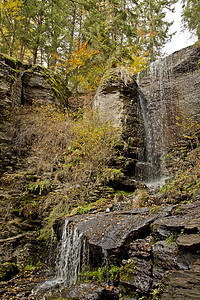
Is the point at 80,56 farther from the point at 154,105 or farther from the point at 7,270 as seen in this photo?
the point at 7,270

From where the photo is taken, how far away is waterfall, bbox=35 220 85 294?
3896 mm

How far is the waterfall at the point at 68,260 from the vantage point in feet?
12.8

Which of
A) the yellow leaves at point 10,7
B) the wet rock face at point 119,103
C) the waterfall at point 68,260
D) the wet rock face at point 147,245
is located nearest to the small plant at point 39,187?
the waterfall at point 68,260

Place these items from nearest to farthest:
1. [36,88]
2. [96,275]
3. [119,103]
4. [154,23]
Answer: [96,275], [119,103], [36,88], [154,23]

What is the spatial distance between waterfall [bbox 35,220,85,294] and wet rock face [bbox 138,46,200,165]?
6882mm

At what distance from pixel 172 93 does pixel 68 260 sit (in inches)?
386

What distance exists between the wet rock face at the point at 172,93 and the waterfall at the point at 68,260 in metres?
6.88

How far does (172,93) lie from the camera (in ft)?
34.2

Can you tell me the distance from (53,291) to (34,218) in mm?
2574

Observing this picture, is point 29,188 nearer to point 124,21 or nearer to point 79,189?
point 79,189

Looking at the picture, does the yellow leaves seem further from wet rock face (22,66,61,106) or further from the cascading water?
the cascading water

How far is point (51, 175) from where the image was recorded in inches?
275

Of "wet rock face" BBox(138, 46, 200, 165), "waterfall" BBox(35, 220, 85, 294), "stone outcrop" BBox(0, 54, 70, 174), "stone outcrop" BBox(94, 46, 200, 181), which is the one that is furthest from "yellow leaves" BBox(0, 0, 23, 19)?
"waterfall" BBox(35, 220, 85, 294)

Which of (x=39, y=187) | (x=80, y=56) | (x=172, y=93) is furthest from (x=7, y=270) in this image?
(x=80, y=56)
